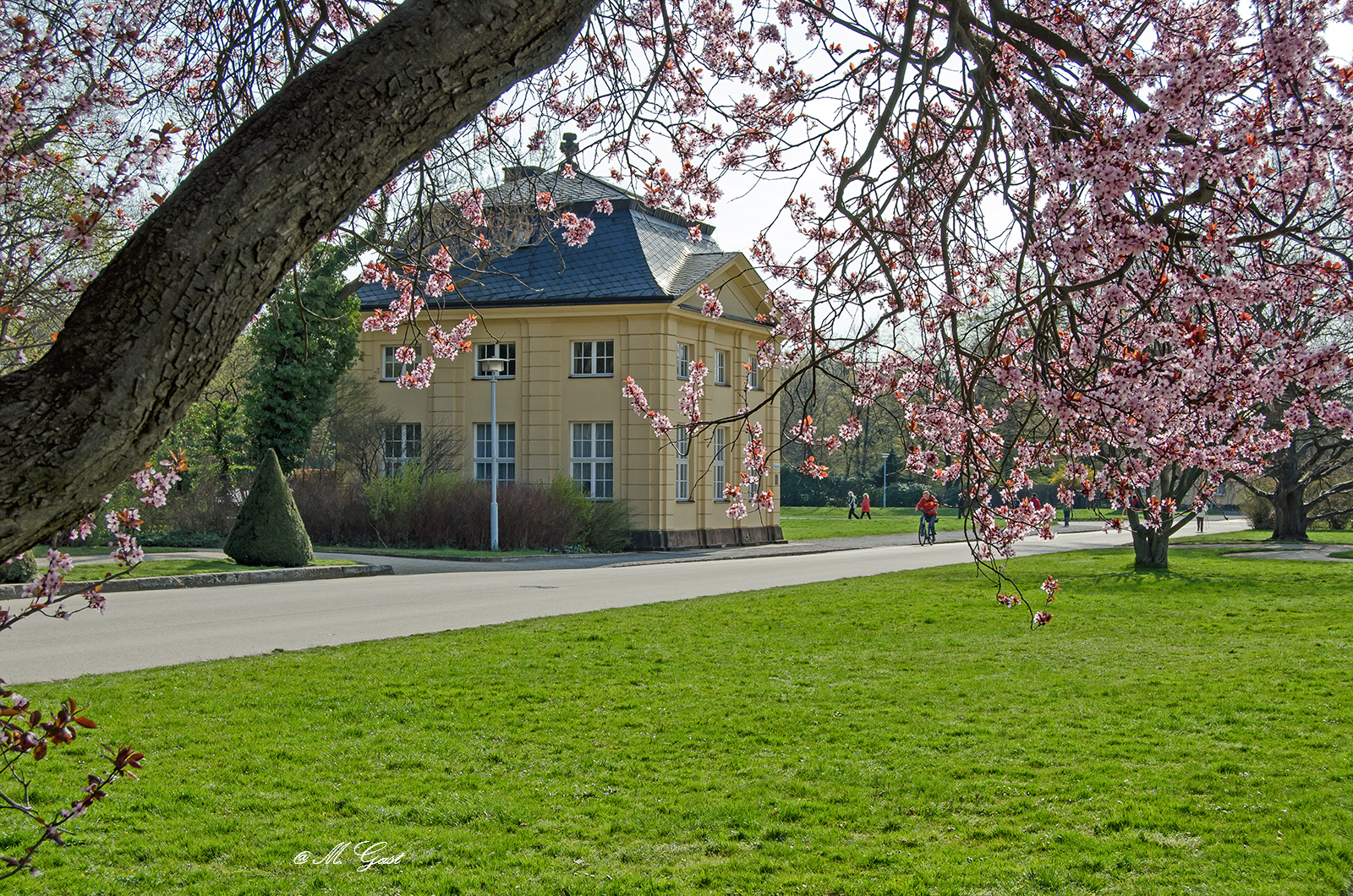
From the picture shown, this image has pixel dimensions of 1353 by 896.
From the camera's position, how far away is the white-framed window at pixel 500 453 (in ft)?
102

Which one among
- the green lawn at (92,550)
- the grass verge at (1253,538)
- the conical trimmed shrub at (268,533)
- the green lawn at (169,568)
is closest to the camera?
the green lawn at (169,568)

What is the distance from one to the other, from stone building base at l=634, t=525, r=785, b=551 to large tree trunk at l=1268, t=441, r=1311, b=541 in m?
15.0

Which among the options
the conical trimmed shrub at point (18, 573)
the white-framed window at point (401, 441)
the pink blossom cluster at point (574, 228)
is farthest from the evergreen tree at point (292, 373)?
the pink blossom cluster at point (574, 228)

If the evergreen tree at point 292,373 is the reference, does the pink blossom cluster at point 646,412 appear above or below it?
below

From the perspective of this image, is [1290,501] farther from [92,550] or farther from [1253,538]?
[92,550]

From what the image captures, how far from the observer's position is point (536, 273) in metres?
31.5

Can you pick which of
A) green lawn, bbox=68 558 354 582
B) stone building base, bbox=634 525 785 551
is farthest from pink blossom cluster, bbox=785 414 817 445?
stone building base, bbox=634 525 785 551

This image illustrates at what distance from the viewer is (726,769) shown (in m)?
5.97

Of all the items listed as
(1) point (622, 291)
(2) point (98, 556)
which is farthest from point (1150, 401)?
(1) point (622, 291)

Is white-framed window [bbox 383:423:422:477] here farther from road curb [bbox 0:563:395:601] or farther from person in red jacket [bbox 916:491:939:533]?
person in red jacket [bbox 916:491:939:533]

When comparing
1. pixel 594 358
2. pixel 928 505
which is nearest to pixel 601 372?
pixel 594 358

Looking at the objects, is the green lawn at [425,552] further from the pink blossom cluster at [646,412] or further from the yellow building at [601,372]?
the pink blossom cluster at [646,412]

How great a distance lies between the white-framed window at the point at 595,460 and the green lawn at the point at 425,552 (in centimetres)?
435

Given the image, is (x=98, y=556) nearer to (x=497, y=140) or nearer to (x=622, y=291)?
(x=622, y=291)
